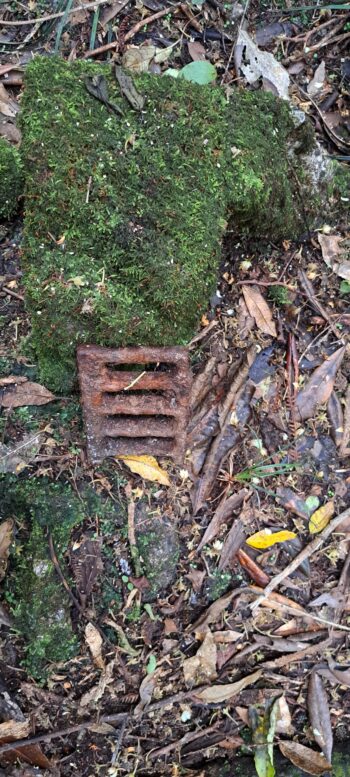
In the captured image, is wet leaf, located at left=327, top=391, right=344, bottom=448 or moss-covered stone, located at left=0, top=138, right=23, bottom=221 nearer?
moss-covered stone, located at left=0, top=138, right=23, bottom=221

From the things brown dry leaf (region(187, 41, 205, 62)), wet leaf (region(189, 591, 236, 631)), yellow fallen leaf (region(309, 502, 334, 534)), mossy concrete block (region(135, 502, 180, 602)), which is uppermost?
brown dry leaf (region(187, 41, 205, 62))

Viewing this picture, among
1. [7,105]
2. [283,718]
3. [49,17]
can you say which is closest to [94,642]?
[283,718]

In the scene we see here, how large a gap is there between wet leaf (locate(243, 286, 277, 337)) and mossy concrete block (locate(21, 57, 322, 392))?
48 centimetres

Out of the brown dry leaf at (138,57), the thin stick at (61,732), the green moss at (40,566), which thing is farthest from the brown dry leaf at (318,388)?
the brown dry leaf at (138,57)

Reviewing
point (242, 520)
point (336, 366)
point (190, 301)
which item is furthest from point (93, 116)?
point (242, 520)

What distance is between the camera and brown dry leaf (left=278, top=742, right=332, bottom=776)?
8.72 feet

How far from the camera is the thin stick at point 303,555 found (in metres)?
2.71

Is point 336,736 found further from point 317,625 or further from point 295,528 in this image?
point 295,528

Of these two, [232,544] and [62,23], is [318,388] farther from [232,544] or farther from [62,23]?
[62,23]

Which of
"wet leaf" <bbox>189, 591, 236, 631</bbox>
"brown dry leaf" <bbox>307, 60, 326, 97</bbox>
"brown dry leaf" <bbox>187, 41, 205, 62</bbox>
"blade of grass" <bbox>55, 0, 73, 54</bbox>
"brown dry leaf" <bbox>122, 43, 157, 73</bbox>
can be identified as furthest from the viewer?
"brown dry leaf" <bbox>307, 60, 326, 97</bbox>

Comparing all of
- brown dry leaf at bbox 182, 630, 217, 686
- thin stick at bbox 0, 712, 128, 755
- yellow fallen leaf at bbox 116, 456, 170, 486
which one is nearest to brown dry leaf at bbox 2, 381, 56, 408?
yellow fallen leaf at bbox 116, 456, 170, 486

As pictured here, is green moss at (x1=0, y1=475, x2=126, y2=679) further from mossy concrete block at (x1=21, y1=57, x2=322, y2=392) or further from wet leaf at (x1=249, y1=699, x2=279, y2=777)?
wet leaf at (x1=249, y1=699, x2=279, y2=777)

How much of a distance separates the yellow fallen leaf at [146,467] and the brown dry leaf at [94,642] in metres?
0.68

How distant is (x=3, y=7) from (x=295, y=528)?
9.57 ft
